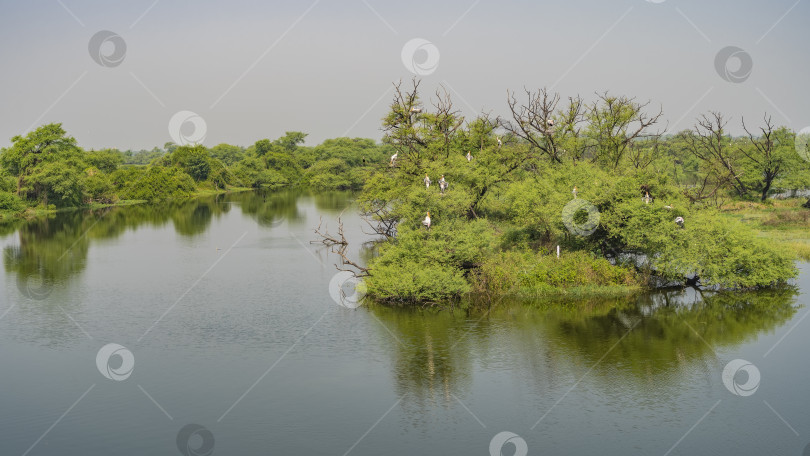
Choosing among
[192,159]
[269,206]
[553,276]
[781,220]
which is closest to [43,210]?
[269,206]

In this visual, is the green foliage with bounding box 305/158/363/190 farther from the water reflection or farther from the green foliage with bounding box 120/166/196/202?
the green foliage with bounding box 120/166/196/202

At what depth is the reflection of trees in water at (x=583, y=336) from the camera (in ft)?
77.2

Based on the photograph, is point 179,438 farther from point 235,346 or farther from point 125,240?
point 125,240

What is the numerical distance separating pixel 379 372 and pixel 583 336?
900 cm

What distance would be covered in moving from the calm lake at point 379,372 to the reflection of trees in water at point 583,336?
104mm

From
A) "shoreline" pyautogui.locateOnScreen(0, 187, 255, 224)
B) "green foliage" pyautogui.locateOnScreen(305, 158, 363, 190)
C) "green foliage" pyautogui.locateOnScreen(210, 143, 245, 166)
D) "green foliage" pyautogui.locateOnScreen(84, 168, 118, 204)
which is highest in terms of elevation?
"green foliage" pyautogui.locateOnScreen(210, 143, 245, 166)

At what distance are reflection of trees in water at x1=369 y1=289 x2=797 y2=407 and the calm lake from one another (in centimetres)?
10

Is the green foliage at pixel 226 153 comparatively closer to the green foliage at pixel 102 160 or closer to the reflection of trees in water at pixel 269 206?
the reflection of trees in water at pixel 269 206

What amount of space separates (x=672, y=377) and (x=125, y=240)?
4484 centimetres

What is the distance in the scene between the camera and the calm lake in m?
19.2

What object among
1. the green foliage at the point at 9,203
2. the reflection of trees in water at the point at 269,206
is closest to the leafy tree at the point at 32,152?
the green foliage at the point at 9,203

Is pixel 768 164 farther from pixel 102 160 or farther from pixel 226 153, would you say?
pixel 226 153

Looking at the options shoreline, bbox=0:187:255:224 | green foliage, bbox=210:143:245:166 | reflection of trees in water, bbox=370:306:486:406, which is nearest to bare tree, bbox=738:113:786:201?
reflection of trees in water, bbox=370:306:486:406

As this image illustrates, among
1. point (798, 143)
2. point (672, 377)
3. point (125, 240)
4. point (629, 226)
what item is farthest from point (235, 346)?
point (798, 143)
